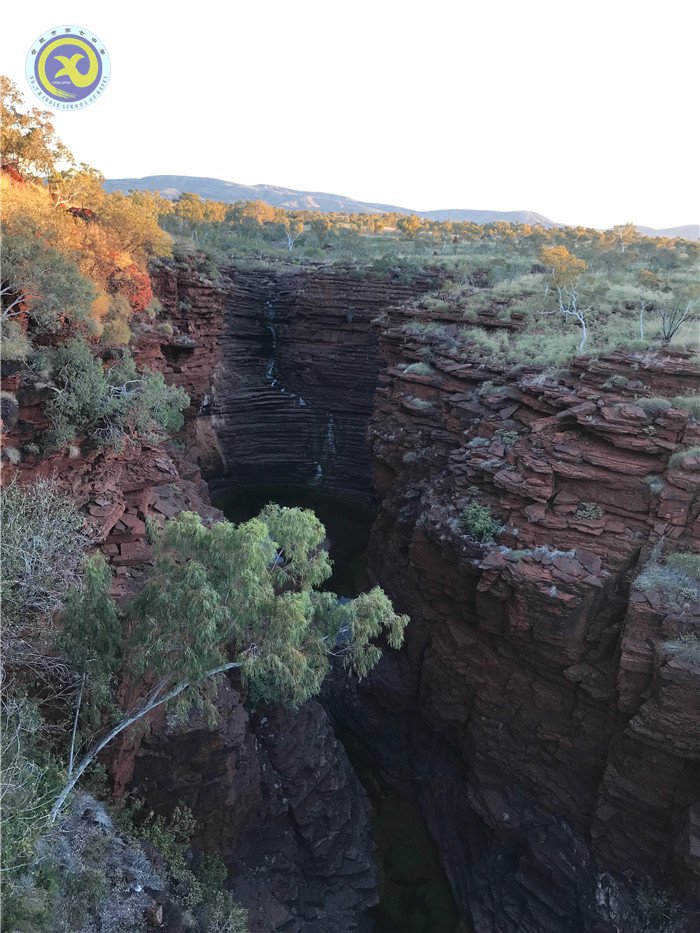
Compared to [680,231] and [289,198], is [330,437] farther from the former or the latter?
[289,198]

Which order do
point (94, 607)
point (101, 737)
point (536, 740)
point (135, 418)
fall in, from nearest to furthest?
point (94, 607)
point (101, 737)
point (135, 418)
point (536, 740)

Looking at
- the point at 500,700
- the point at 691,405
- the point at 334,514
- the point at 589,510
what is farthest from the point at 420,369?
the point at 334,514

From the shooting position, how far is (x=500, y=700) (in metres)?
11.8

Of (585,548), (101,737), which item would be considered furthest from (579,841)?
(101,737)

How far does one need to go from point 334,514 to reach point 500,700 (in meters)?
14.5

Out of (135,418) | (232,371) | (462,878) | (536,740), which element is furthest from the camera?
(232,371)

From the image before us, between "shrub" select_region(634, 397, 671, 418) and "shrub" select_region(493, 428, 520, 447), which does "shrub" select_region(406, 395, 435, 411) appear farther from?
"shrub" select_region(634, 397, 671, 418)

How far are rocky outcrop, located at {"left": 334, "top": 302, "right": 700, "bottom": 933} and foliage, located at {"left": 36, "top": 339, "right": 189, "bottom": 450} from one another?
649cm

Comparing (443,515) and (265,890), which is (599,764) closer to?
(443,515)

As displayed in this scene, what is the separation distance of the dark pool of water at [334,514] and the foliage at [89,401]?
11.9 metres

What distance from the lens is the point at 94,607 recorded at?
7078 millimetres

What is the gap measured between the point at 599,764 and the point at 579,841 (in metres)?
1.57

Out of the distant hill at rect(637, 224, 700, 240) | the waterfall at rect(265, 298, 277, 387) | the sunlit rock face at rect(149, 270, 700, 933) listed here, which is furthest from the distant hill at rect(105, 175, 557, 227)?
the sunlit rock face at rect(149, 270, 700, 933)

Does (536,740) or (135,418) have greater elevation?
(135,418)
